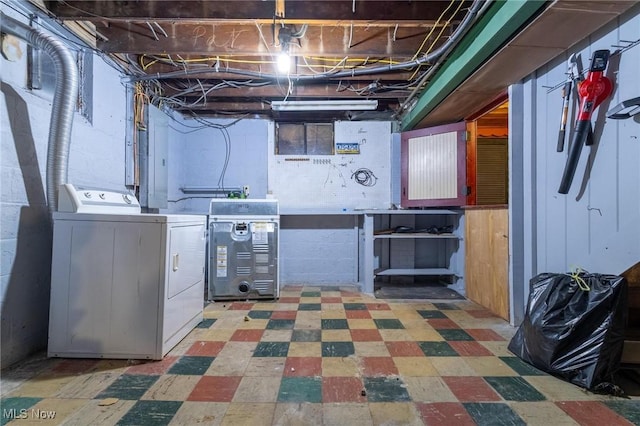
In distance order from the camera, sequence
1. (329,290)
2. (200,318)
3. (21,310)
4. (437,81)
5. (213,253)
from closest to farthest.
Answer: (21,310)
(200,318)
(437,81)
(213,253)
(329,290)

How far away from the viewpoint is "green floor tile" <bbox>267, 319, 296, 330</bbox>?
93.3 inches

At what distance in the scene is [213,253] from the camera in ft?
10.1

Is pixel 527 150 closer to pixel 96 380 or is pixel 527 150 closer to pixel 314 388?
pixel 314 388

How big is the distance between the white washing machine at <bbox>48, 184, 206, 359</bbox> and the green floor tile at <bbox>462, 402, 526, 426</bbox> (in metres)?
1.82

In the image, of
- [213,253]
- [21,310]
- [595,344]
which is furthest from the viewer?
[213,253]

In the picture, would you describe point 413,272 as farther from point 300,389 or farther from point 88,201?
point 88,201

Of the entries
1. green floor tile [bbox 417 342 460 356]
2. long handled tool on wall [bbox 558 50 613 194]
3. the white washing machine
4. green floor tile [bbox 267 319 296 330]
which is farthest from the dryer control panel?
long handled tool on wall [bbox 558 50 613 194]

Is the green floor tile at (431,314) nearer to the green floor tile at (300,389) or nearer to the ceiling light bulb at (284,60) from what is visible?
the green floor tile at (300,389)

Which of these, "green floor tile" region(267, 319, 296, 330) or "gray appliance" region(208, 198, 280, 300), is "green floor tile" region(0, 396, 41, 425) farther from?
"gray appliance" region(208, 198, 280, 300)

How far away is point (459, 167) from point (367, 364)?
236cm

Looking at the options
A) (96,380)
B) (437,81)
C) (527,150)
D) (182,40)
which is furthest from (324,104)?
(96,380)

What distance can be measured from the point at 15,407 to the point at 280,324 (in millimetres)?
1574

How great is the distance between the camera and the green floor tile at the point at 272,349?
1.92 m

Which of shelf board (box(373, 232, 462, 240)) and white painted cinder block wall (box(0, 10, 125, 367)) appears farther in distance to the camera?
shelf board (box(373, 232, 462, 240))
